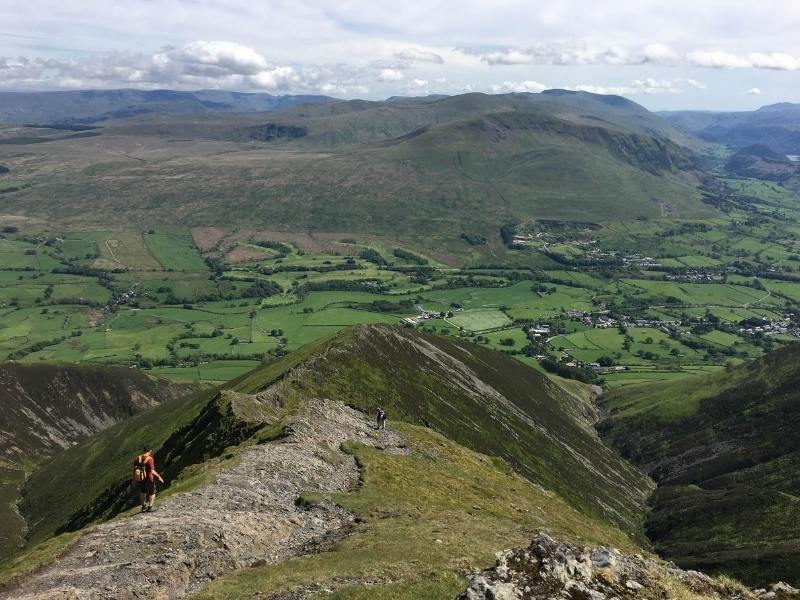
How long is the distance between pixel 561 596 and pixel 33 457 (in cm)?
20171

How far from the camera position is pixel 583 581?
30.2 m

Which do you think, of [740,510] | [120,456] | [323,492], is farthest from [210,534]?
[740,510]

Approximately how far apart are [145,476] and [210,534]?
8.58 metres

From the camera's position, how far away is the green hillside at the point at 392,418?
119m

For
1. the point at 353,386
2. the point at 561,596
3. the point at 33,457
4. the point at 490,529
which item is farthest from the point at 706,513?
the point at 33,457

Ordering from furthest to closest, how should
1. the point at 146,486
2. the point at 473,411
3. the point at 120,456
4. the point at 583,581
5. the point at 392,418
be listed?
1. the point at 473,411
2. the point at 120,456
3. the point at 392,418
4. the point at 146,486
5. the point at 583,581

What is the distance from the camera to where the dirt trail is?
36.1 m

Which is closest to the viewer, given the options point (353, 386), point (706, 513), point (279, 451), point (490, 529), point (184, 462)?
point (490, 529)

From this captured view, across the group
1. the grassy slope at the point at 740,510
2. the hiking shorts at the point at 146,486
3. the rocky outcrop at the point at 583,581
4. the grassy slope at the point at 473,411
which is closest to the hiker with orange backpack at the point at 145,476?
the hiking shorts at the point at 146,486

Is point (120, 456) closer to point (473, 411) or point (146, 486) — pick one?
point (473, 411)

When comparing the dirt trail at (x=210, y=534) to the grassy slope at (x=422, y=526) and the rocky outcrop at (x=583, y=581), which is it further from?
the rocky outcrop at (x=583, y=581)

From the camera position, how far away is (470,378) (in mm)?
188125

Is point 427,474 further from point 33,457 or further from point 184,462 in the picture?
point 33,457

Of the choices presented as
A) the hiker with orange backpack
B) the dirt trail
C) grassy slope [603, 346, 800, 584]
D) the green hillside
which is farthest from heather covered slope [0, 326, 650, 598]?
grassy slope [603, 346, 800, 584]
